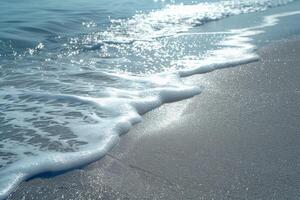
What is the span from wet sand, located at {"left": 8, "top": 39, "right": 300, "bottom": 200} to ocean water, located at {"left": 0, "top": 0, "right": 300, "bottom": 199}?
175 mm

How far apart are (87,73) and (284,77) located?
2.37 meters

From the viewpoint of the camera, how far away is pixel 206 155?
10.2 feet

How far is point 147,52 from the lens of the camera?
6488 millimetres

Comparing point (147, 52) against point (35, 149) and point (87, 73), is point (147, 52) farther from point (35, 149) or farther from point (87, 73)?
point (35, 149)

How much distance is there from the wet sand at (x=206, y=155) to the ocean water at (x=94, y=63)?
0.58ft

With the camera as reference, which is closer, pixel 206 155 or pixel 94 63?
pixel 206 155

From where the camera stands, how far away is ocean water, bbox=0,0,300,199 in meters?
3.37

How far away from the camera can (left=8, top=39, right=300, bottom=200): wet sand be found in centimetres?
266

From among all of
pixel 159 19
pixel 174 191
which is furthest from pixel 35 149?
pixel 159 19

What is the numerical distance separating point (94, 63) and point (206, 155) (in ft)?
10.3

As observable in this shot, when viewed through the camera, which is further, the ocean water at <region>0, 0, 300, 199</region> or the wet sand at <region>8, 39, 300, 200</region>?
the ocean water at <region>0, 0, 300, 199</region>

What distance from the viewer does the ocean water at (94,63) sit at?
132 inches

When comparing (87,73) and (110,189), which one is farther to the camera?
(87,73)

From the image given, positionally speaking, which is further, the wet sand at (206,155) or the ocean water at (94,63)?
the ocean water at (94,63)
